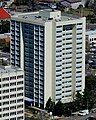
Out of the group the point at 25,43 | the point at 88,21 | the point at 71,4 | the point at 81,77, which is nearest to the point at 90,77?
the point at 81,77

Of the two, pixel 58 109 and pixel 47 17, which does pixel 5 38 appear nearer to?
pixel 47 17

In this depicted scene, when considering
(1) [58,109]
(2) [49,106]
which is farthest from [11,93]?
(2) [49,106]

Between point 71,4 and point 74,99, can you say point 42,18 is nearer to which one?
point 74,99

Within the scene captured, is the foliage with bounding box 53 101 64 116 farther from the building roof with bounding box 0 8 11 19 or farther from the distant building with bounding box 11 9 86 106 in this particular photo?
the building roof with bounding box 0 8 11 19

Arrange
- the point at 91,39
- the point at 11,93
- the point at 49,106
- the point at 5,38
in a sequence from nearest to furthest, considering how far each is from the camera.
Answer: the point at 11,93, the point at 49,106, the point at 91,39, the point at 5,38

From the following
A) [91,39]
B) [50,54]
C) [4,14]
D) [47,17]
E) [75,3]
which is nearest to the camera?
[50,54]
